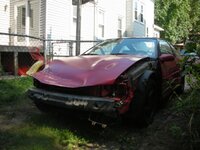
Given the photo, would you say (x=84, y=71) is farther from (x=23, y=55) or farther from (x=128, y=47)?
(x=23, y=55)

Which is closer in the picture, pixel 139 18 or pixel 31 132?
pixel 31 132

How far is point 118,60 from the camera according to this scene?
6.00 metres

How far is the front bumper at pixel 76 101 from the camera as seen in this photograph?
518 centimetres

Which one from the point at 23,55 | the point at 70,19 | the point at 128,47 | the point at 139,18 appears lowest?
the point at 23,55

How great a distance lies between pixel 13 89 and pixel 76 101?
402cm

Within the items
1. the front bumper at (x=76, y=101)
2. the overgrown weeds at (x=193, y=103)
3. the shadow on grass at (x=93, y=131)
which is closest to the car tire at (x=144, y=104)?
the shadow on grass at (x=93, y=131)

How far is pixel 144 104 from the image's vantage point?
595 centimetres

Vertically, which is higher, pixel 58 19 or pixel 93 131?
pixel 58 19

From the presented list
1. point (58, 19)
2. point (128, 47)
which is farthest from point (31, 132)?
point (58, 19)

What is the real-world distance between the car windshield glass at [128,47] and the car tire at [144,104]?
0.87 meters

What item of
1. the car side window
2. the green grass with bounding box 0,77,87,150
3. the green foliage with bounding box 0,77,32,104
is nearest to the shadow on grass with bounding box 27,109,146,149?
the green grass with bounding box 0,77,87,150

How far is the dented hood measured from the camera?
5.46m

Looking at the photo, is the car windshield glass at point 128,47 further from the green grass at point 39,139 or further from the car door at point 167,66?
the green grass at point 39,139

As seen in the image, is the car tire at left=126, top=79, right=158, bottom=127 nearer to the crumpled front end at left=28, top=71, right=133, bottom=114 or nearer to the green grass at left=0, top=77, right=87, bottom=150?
the crumpled front end at left=28, top=71, right=133, bottom=114
